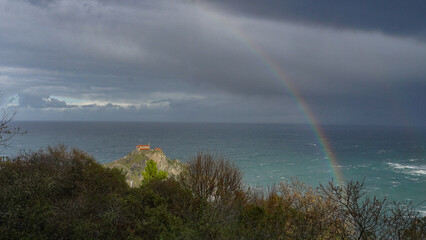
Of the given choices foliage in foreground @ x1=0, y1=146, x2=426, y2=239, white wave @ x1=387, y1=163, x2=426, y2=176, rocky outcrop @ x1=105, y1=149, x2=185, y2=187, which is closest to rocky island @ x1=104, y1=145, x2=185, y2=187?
rocky outcrop @ x1=105, y1=149, x2=185, y2=187

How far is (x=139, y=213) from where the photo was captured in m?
13.8

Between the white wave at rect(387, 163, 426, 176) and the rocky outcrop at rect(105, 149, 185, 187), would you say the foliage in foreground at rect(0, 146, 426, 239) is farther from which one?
the white wave at rect(387, 163, 426, 176)

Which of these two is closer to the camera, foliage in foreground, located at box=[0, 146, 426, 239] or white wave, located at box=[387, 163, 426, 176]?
foliage in foreground, located at box=[0, 146, 426, 239]

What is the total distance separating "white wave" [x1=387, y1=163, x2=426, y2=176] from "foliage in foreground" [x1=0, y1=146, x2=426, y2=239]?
9585 centimetres

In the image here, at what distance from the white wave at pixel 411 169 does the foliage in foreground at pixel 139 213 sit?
9585cm

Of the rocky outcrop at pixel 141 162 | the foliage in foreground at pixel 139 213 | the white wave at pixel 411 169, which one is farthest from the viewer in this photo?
the white wave at pixel 411 169

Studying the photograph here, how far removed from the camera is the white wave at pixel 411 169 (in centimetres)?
9231

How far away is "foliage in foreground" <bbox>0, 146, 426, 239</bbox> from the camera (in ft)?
34.3

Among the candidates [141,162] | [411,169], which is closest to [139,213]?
[141,162]

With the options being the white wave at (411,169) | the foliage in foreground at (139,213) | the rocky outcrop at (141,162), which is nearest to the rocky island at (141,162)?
the rocky outcrop at (141,162)

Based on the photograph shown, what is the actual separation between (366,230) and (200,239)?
238 inches

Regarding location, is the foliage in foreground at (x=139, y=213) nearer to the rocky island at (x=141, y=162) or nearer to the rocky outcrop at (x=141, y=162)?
the rocky island at (x=141, y=162)

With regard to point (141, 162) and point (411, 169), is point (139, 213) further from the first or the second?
point (411, 169)

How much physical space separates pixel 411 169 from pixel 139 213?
113987mm
